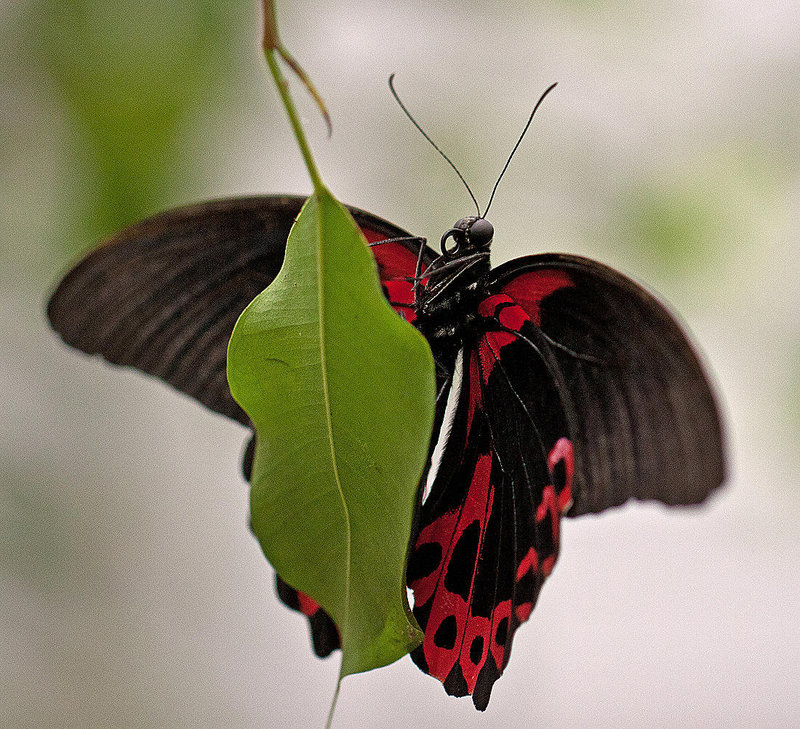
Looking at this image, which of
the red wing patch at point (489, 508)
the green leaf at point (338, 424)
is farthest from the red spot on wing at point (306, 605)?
the green leaf at point (338, 424)

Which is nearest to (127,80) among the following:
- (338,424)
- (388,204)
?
(388,204)

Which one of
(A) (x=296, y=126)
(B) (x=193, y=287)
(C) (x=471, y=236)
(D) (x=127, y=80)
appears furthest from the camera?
(D) (x=127, y=80)

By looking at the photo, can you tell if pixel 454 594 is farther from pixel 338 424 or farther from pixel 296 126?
pixel 296 126

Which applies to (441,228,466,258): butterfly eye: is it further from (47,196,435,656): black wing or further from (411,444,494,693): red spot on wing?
(411,444,494,693): red spot on wing

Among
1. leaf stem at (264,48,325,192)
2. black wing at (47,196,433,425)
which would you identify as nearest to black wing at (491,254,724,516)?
black wing at (47,196,433,425)

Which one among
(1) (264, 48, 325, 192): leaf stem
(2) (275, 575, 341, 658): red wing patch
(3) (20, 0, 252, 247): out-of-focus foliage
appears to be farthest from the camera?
(3) (20, 0, 252, 247): out-of-focus foliage

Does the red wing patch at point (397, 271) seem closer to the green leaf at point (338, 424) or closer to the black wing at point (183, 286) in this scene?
the black wing at point (183, 286)

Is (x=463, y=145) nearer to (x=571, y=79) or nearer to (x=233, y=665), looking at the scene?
(x=571, y=79)

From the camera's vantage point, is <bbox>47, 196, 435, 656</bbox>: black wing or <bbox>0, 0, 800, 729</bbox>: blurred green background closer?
<bbox>47, 196, 435, 656</bbox>: black wing
